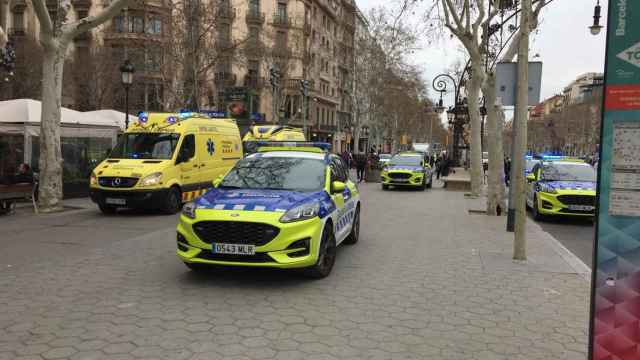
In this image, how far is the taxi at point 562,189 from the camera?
12.6m

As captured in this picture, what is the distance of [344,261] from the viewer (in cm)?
782

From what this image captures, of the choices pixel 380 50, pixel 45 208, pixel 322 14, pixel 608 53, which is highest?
pixel 322 14

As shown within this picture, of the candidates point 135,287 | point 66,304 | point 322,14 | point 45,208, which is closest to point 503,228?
point 135,287

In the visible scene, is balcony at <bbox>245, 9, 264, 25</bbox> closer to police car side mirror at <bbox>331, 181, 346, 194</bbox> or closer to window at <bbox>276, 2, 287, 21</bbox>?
window at <bbox>276, 2, 287, 21</bbox>

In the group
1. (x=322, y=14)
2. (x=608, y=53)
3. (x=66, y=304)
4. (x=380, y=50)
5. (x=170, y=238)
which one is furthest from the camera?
(x=322, y=14)

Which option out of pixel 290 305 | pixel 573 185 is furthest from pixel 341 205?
pixel 573 185

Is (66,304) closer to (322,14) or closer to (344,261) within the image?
(344,261)

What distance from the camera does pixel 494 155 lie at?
13352 mm

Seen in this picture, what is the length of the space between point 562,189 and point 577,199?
42cm

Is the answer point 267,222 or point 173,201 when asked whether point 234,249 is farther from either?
point 173,201

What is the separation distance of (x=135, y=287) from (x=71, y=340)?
1695 mm

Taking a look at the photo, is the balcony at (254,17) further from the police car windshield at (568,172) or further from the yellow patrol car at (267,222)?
the yellow patrol car at (267,222)

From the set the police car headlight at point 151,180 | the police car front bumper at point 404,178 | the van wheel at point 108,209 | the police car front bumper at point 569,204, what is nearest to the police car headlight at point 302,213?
the police car headlight at point 151,180

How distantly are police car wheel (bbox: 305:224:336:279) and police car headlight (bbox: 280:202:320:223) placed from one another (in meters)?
0.35
